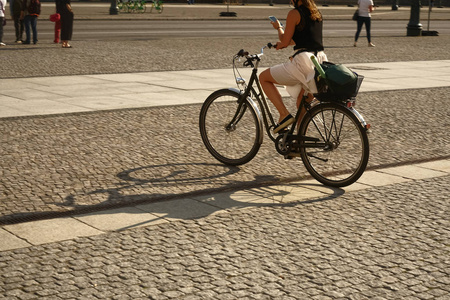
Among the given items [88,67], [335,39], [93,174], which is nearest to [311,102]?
[93,174]

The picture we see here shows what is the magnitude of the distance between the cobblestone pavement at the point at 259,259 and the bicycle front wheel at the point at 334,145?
1.65 feet

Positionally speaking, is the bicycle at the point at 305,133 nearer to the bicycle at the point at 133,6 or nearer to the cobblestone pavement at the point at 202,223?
the cobblestone pavement at the point at 202,223

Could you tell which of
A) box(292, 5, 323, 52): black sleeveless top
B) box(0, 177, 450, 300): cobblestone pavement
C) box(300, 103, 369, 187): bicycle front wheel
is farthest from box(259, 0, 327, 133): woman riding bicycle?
box(0, 177, 450, 300): cobblestone pavement

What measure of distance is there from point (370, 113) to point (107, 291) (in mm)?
6831

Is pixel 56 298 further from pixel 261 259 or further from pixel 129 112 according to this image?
pixel 129 112

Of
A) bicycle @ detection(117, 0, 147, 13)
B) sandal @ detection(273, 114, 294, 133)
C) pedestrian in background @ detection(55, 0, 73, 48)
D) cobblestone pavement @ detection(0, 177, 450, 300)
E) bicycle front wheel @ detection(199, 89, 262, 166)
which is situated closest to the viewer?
cobblestone pavement @ detection(0, 177, 450, 300)

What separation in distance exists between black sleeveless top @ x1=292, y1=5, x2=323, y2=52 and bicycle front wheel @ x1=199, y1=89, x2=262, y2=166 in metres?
0.77

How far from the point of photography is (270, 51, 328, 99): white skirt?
663cm

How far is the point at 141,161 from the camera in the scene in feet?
24.4

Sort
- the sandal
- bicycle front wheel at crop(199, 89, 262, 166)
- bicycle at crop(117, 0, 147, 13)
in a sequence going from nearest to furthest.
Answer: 1. the sandal
2. bicycle front wheel at crop(199, 89, 262, 166)
3. bicycle at crop(117, 0, 147, 13)

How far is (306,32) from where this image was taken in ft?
22.0

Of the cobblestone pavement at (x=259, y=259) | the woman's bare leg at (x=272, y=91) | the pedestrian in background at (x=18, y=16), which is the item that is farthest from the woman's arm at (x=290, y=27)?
the pedestrian in background at (x=18, y=16)

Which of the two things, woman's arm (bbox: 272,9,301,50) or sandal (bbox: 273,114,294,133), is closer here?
woman's arm (bbox: 272,9,301,50)

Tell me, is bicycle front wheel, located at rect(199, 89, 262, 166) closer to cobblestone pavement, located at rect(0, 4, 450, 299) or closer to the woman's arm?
cobblestone pavement, located at rect(0, 4, 450, 299)
